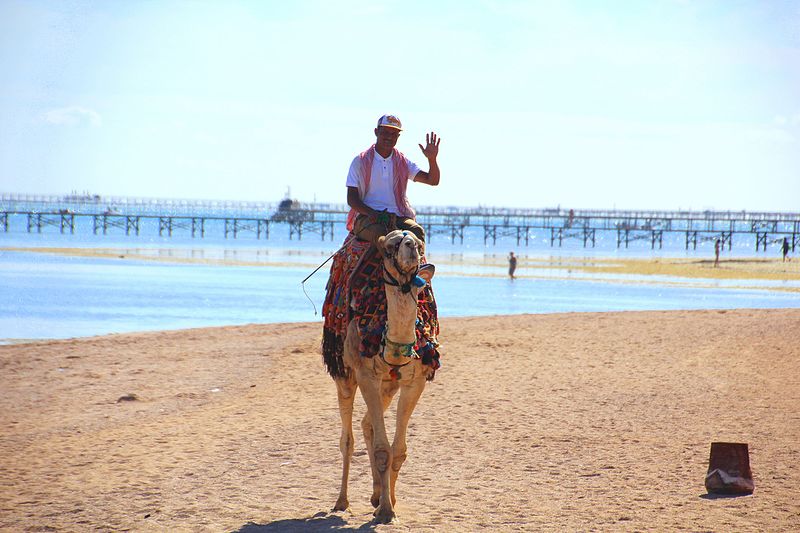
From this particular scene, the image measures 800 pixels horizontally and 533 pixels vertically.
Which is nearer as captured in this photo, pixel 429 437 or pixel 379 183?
pixel 379 183

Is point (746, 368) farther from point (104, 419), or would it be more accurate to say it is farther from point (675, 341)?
point (104, 419)

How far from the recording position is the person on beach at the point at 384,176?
7625 mm

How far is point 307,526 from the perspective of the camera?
712 centimetres

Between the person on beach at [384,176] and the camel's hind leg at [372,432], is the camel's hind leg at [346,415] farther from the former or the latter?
the person on beach at [384,176]

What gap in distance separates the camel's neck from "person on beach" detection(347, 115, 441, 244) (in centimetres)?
102

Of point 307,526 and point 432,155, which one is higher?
point 432,155

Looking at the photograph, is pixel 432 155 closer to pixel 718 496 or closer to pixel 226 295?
pixel 718 496

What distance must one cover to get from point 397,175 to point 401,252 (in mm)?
1331

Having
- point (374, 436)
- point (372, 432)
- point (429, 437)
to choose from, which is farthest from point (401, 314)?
point (429, 437)

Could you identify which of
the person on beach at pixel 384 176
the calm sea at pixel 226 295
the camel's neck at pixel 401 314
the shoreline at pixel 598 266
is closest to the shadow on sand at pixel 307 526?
the camel's neck at pixel 401 314

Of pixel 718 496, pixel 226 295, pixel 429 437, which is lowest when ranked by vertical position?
pixel 226 295

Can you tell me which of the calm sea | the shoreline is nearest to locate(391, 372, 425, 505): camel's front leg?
the calm sea

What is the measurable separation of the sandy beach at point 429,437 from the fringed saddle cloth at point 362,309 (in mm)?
1265

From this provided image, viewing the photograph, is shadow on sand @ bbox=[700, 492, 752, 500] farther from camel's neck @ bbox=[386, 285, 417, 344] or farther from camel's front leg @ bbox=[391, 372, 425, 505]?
camel's neck @ bbox=[386, 285, 417, 344]
